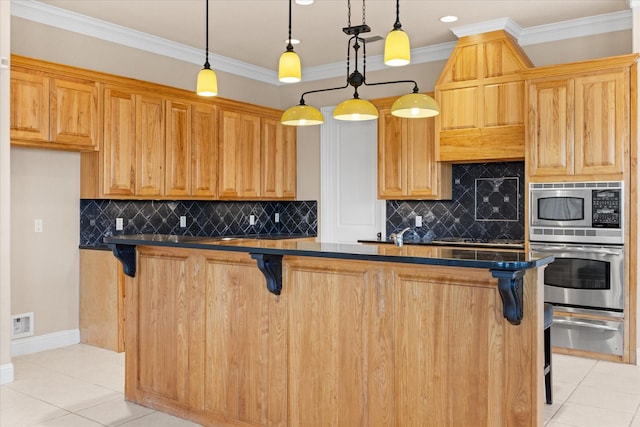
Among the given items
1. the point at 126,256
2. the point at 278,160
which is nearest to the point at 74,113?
the point at 126,256

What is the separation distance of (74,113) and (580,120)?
4162mm

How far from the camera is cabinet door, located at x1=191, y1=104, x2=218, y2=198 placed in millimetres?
5743

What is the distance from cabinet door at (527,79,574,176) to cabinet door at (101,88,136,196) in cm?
350

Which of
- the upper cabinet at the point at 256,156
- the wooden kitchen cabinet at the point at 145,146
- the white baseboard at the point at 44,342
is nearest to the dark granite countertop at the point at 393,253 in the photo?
the wooden kitchen cabinet at the point at 145,146

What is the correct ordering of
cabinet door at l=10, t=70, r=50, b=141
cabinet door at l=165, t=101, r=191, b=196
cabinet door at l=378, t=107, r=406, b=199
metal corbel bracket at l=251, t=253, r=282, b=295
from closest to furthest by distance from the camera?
metal corbel bracket at l=251, t=253, r=282, b=295
cabinet door at l=10, t=70, r=50, b=141
cabinet door at l=165, t=101, r=191, b=196
cabinet door at l=378, t=107, r=406, b=199

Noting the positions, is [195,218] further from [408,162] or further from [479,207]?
[479,207]

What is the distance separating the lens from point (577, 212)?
4.70 metres

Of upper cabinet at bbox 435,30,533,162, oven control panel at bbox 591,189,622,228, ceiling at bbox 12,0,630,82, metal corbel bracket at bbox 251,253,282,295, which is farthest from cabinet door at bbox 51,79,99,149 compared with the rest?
oven control panel at bbox 591,189,622,228

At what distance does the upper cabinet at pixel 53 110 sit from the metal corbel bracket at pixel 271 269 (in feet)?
8.43

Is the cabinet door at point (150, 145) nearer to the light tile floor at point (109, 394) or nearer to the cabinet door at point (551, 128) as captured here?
the light tile floor at point (109, 394)

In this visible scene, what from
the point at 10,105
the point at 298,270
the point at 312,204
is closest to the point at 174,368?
the point at 298,270

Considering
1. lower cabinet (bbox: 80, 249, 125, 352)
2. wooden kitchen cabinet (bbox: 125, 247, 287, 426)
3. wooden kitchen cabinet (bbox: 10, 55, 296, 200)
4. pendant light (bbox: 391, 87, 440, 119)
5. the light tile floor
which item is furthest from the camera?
lower cabinet (bbox: 80, 249, 125, 352)

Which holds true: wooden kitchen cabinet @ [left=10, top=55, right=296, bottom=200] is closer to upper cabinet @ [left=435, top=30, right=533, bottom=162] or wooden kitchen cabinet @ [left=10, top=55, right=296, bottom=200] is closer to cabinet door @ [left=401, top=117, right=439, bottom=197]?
cabinet door @ [left=401, top=117, right=439, bottom=197]

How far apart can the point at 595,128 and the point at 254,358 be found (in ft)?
11.1
